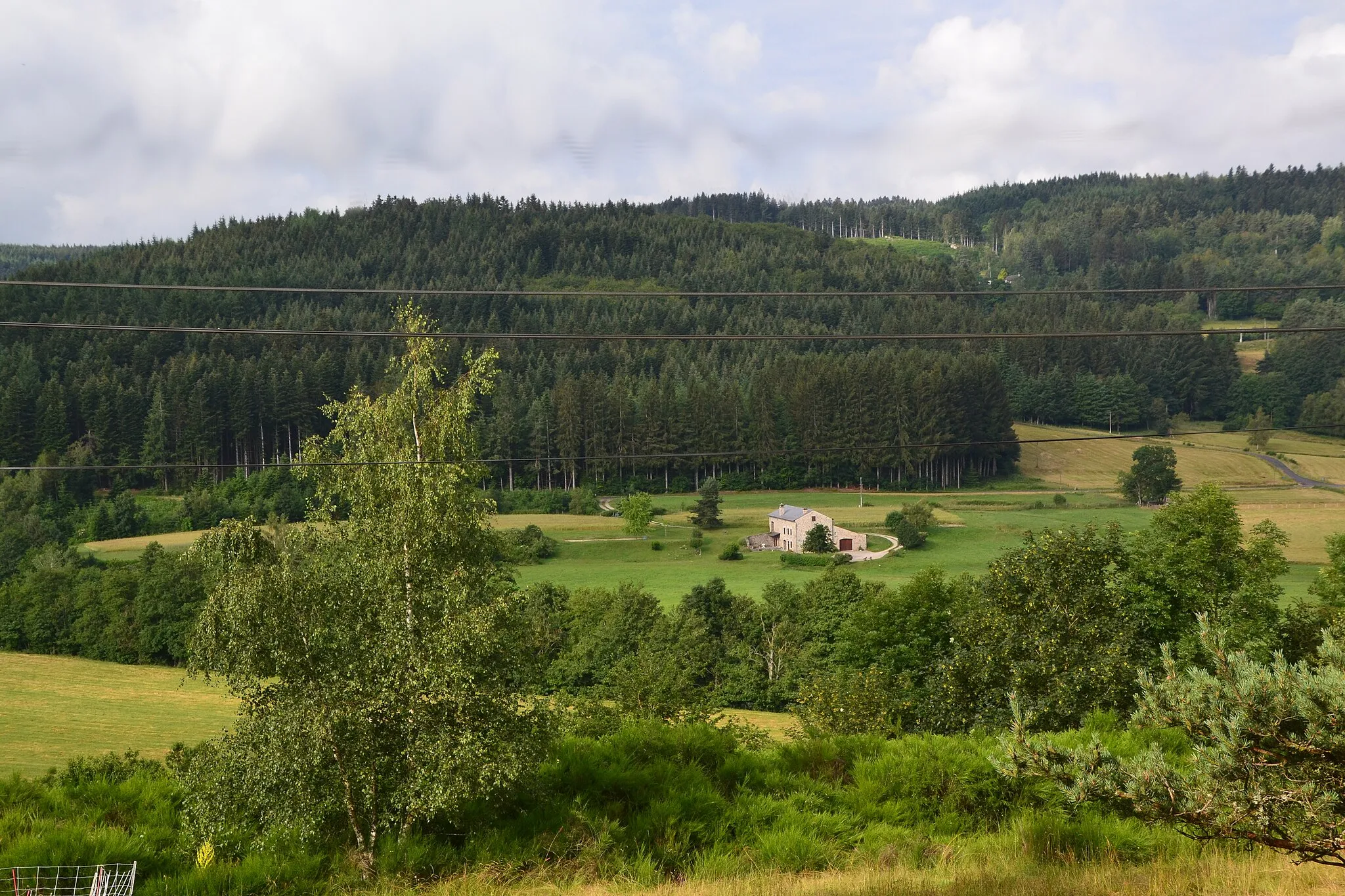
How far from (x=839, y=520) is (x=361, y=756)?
69.4 metres

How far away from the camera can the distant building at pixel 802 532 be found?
72.0 metres

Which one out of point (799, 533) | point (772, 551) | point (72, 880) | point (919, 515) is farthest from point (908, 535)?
point (72, 880)

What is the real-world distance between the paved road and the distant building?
133ft

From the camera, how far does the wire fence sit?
27.1 feet

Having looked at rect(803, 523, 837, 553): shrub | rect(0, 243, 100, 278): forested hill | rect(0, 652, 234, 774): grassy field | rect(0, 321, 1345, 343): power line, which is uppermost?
rect(0, 243, 100, 278): forested hill

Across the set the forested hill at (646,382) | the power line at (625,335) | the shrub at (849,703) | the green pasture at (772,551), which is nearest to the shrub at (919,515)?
the green pasture at (772,551)

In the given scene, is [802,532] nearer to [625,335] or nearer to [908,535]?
[908,535]

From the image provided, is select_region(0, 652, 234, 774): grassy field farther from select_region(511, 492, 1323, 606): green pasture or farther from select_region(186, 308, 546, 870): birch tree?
select_region(186, 308, 546, 870): birch tree

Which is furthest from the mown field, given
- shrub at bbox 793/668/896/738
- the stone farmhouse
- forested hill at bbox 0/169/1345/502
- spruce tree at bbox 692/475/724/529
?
shrub at bbox 793/668/896/738

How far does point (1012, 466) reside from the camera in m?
96.1

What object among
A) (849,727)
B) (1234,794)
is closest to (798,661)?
(849,727)

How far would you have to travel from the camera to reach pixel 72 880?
8.91 meters

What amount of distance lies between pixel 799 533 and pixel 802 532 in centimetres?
29

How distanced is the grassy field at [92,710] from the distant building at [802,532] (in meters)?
40.7
